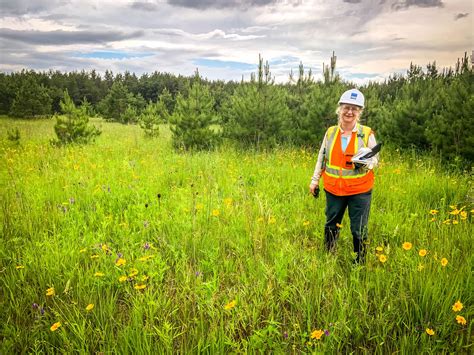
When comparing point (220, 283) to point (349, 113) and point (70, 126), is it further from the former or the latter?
point (70, 126)

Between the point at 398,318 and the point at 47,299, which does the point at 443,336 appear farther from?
the point at 47,299

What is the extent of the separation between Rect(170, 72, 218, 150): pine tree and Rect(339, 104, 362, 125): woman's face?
333 inches

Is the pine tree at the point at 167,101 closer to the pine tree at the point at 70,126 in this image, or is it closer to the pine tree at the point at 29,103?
the pine tree at the point at 70,126

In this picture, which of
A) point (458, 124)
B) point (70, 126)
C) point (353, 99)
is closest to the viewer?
point (353, 99)

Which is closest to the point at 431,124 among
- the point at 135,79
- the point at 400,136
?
the point at 400,136

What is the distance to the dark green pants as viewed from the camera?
3.13 m

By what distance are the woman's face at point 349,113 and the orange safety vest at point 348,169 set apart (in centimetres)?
12

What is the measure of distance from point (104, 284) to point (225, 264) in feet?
3.67

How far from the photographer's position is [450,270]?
248 cm

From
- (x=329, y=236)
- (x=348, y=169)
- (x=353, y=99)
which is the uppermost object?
(x=353, y=99)

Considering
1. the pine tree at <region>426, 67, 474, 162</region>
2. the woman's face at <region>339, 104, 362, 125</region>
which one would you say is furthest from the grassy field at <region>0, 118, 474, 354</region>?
the pine tree at <region>426, 67, 474, 162</region>

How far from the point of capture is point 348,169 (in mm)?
3127

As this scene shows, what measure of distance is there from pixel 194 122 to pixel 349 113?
9067mm

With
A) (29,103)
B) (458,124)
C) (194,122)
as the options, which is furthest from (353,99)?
(29,103)
